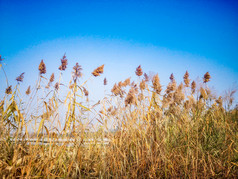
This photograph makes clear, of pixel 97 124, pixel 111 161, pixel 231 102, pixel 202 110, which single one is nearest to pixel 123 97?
pixel 97 124

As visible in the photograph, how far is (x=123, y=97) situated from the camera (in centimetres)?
285

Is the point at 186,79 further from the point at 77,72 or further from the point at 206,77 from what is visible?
the point at 77,72

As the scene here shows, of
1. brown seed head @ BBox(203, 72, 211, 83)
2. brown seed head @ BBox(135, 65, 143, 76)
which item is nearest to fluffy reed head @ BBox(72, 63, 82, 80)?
brown seed head @ BBox(135, 65, 143, 76)

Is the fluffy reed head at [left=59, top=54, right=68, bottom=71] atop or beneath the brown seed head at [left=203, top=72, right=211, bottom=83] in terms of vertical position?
beneath

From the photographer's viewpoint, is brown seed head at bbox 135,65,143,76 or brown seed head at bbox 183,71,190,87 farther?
brown seed head at bbox 183,71,190,87


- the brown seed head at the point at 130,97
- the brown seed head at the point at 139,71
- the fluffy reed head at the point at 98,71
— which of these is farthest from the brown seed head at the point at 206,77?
the fluffy reed head at the point at 98,71

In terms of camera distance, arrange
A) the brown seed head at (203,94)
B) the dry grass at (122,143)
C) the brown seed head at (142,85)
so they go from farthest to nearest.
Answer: the brown seed head at (203,94) < the brown seed head at (142,85) < the dry grass at (122,143)

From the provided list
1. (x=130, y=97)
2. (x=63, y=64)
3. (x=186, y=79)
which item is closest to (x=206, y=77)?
(x=186, y=79)

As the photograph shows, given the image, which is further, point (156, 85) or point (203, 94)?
point (203, 94)

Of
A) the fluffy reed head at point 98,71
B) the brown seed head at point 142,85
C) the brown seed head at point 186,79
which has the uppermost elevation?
the brown seed head at point 186,79

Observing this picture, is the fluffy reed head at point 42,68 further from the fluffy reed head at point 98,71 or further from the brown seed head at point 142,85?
the brown seed head at point 142,85

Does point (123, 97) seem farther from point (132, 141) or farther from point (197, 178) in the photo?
point (197, 178)

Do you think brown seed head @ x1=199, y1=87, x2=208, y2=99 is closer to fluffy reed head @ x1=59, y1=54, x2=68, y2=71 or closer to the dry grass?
the dry grass

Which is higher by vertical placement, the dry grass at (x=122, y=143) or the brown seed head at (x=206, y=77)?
the brown seed head at (x=206, y=77)
